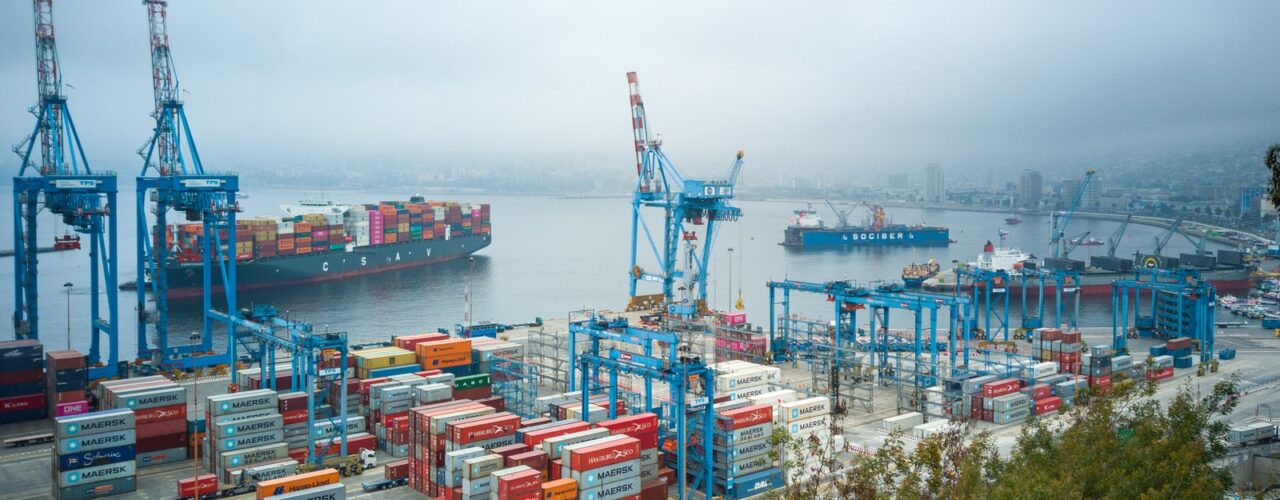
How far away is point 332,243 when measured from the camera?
174 ft

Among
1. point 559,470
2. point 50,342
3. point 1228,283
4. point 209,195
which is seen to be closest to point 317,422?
point 559,470

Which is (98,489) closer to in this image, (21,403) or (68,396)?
(68,396)

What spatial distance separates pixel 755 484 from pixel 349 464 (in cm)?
768

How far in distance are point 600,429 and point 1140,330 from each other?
27.9 meters

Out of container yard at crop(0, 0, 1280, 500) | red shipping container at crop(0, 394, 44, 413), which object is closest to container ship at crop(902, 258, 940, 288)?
container yard at crop(0, 0, 1280, 500)

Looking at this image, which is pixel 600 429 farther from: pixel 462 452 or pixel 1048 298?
pixel 1048 298

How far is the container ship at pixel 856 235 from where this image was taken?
84688 millimetres

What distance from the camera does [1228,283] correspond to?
5159cm

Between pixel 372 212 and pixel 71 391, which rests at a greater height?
pixel 372 212

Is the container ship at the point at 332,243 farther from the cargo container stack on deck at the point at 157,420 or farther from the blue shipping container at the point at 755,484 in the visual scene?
the blue shipping container at the point at 755,484

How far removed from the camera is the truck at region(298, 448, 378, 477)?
18.6 metres

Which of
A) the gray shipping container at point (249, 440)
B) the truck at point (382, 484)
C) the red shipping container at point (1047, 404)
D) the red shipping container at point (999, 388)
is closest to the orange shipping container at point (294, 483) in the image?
the truck at point (382, 484)

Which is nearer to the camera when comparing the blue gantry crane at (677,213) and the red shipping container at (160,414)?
the red shipping container at (160,414)

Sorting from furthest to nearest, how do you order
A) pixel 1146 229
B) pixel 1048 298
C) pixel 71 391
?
pixel 1146 229 < pixel 1048 298 < pixel 71 391
